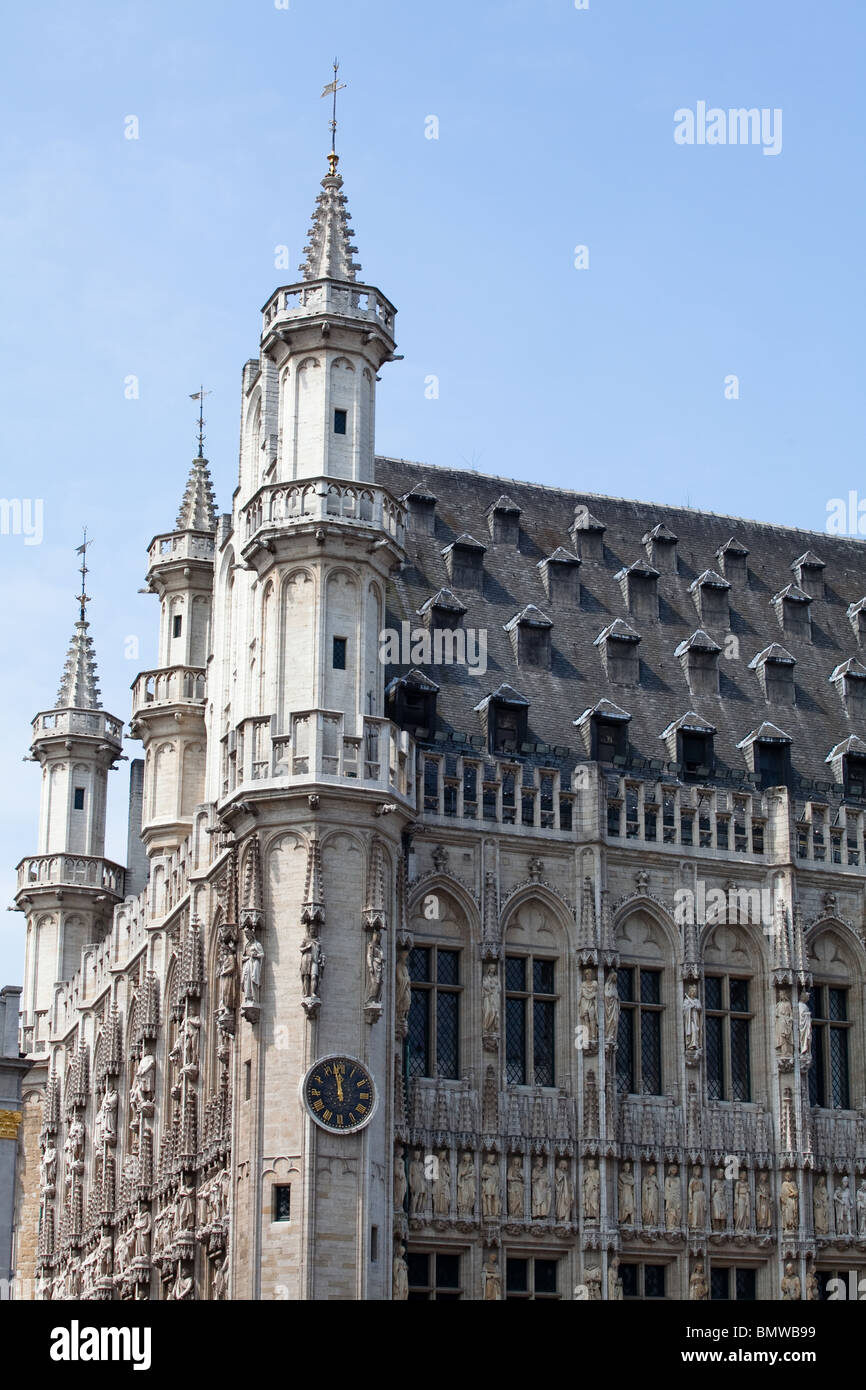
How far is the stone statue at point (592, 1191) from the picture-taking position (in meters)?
45.7

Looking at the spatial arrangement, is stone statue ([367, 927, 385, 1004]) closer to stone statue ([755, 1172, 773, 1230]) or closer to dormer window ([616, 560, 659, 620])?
stone statue ([755, 1172, 773, 1230])

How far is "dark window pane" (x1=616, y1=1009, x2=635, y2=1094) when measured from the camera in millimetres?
47438

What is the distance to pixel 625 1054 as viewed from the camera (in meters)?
47.8

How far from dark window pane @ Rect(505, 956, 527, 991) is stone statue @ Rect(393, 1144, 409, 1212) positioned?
457 centimetres

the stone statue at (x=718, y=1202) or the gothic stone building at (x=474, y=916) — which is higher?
the gothic stone building at (x=474, y=916)

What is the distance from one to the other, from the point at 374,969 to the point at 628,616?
1423 centimetres

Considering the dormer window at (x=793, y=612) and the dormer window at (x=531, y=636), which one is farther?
the dormer window at (x=793, y=612)

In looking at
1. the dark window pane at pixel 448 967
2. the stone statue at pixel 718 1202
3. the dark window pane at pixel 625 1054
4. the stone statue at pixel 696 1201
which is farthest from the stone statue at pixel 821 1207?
the dark window pane at pixel 448 967

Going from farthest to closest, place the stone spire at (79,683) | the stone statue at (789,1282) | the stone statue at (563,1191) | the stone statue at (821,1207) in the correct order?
the stone spire at (79,683)
the stone statue at (821,1207)
the stone statue at (789,1282)
the stone statue at (563,1191)

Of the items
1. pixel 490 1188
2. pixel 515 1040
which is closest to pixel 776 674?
pixel 515 1040

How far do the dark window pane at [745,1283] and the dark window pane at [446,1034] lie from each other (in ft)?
22.6

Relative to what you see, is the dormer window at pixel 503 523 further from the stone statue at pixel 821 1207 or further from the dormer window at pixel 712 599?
the stone statue at pixel 821 1207
